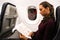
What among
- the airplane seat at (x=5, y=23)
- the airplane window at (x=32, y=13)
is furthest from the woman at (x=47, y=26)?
the airplane window at (x=32, y=13)

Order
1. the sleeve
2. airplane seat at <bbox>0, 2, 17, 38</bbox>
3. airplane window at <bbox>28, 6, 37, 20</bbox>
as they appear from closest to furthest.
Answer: the sleeve < airplane seat at <bbox>0, 2, 17, 38</bbox> < airplane window at <bbox>28, 6, 37, 20</bbox>

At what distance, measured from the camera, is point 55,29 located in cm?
152

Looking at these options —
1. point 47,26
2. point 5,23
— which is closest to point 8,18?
point 5,23

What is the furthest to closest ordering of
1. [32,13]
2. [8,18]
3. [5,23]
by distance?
[32,13] < [8,18] < [5,23]

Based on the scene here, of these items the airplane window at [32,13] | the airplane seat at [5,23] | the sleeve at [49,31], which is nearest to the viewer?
the sleeve at [49,31]

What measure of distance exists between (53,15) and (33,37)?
431mm

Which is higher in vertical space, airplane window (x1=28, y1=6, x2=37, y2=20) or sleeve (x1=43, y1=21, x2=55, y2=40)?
airplane window (x1=28, y1=6, x2=37, y2=20)

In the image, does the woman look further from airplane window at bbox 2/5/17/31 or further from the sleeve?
airplane window at bbox 2/5/17/31

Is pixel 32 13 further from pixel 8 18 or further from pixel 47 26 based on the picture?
pixel 47 26

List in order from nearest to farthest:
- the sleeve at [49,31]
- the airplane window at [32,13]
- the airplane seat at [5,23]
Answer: the sleeve at [49,31], the airplane seat at [5,23], the airplane window at [32,13]

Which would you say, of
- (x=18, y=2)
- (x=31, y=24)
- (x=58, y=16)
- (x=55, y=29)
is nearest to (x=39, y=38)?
(x=55, y=29)

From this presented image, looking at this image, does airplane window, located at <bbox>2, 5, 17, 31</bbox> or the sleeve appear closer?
the sleeve

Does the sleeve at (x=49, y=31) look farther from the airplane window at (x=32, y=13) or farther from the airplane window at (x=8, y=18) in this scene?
the airplane window at (x=32, y=13)

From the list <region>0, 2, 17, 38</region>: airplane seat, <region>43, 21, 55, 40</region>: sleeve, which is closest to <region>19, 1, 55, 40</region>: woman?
<region>43, 21, 55, 40</region>: sleeve
